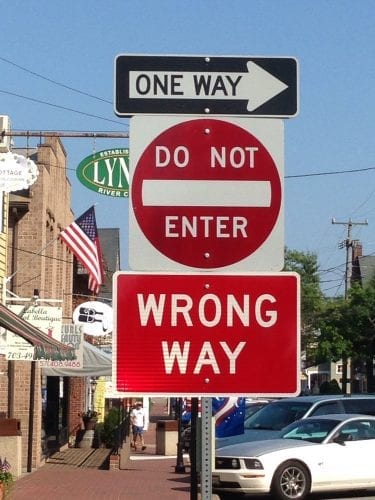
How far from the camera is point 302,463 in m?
16.5

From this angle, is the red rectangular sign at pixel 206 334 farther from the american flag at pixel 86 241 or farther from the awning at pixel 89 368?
the awning at pixel 89 368

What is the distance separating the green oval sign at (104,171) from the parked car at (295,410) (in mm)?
5175

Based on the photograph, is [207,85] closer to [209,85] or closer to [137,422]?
[209,85]

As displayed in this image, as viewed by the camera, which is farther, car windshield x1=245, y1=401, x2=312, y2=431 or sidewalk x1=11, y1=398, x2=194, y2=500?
car windshield x1=245, y1=401, x2=312, y2=431

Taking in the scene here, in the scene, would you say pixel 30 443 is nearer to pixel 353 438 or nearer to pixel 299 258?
pixel 353 438

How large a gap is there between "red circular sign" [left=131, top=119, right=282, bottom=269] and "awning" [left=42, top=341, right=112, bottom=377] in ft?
59.8

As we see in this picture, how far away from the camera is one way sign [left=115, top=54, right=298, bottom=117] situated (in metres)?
4.05

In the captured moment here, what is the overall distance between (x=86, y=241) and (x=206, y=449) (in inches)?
685

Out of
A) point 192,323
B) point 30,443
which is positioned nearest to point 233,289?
point 192,323

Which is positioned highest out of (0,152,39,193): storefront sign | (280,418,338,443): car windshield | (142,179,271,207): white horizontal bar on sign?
(0,152,39,193): storefront sign

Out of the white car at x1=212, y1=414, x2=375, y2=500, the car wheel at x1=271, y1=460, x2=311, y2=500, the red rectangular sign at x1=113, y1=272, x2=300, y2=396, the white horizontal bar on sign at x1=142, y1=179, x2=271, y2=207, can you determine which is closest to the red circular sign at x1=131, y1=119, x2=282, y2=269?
the white horizontal bar on sign at x1=142, y1=179, x2=271, y2=207

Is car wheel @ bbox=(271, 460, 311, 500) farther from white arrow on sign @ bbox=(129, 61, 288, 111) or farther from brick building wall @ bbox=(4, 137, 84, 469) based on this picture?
white arrow on sign @ bbox=(129, 61, 288, 111)

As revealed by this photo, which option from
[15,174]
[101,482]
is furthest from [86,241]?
[101,482]

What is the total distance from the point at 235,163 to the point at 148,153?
0.34m
